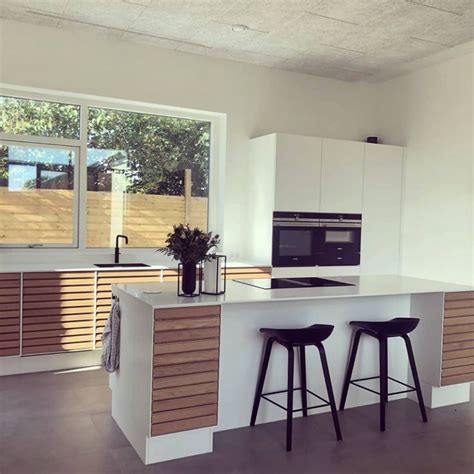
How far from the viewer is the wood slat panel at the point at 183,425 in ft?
8.89

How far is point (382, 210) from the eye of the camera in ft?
18.7

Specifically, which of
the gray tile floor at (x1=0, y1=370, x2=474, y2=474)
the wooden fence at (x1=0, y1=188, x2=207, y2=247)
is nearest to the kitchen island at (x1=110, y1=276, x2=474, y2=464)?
the gray tile floor at (x1=0, y1=370, x2=474, y2=474)

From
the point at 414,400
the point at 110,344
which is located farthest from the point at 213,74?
the point at 414,400

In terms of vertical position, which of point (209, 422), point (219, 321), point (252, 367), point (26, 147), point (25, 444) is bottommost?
point (25, 444)

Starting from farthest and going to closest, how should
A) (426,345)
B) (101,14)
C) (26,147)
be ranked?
(26,147) → (101,14) → (426,345)

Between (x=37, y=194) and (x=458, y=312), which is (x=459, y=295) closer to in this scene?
(x=458, y=312)

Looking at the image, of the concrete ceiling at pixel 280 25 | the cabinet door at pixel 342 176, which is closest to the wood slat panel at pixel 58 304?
the concrete ceiling at pixel 280 25

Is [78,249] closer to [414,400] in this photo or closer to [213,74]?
[213,74]

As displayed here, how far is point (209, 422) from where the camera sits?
9.35 ft

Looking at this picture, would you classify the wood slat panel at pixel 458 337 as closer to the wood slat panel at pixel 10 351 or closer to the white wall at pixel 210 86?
the white wall at pixel 210 86

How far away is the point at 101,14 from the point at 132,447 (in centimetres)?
339

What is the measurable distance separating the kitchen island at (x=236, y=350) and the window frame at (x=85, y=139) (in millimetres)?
1892

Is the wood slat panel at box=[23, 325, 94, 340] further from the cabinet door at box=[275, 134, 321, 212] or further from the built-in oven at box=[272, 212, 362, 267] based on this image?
the cabinet door at box=[275, 134, 321, 212]

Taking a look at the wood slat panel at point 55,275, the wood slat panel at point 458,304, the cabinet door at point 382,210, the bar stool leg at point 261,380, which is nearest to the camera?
the bar stool leg at point 261,380
